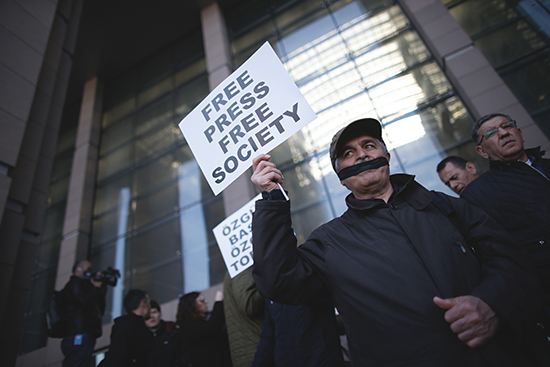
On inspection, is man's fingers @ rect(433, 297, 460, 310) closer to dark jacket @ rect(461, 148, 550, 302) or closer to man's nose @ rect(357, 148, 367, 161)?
man's nose @ rect(357, 148, 367, 161)

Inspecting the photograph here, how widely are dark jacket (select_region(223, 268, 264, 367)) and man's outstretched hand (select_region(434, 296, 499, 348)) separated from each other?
6.77 feet

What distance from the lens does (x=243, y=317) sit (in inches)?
129

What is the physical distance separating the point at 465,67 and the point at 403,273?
6.70 meters

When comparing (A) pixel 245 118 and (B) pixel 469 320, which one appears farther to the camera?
(A) pixel 245 118

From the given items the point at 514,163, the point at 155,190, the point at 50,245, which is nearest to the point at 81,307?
the point at 514,163

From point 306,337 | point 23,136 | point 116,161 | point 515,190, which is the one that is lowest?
point 306,337

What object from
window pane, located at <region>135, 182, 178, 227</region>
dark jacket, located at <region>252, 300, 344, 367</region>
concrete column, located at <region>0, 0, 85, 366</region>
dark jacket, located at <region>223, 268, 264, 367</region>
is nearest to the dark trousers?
concrete column, located at <region>0, 0, 85, 366</region>

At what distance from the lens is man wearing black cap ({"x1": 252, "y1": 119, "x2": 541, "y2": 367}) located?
1256 millimetres

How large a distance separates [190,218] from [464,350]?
8203 millimetres

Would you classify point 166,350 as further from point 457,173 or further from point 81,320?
point 457,173

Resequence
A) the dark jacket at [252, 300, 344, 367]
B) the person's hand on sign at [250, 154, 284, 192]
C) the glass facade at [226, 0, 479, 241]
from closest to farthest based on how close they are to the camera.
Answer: the person's hand on sign at [250, 154, 284, 192]
the dark jacket at [252, 300, 344, 367]
the glass facade at [226, 0, 479, 241]

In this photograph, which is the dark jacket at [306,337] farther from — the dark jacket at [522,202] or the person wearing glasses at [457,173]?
the person wearing glasses at [457,173]

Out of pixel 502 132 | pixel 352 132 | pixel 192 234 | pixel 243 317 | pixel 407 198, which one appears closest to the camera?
pixel 407 198

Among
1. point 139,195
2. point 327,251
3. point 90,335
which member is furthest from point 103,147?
point 327,251
